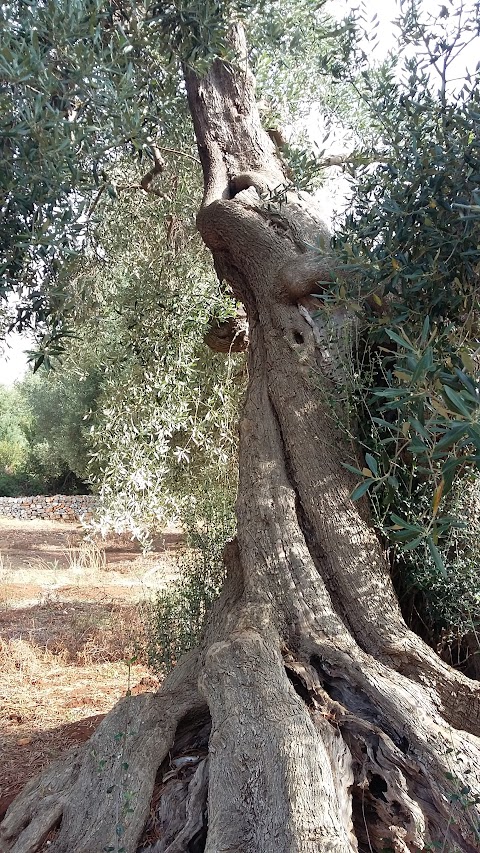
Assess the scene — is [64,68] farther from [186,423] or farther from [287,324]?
[186,423]

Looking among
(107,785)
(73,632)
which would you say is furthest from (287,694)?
(73,632)

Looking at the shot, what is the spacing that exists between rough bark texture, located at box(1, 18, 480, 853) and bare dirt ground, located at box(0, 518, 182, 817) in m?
0.57

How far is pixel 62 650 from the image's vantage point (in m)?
7.44

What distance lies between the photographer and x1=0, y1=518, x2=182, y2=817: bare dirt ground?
5199mm

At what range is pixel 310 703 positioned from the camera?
3.24 metres

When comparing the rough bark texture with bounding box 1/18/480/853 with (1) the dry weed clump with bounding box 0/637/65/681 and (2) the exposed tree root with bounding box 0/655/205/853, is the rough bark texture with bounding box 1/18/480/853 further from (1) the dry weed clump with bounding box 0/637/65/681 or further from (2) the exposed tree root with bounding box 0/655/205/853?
(1) the dry weed clump with bounding box 0/637/65/681

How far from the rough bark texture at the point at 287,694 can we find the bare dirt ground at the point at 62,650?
57cm

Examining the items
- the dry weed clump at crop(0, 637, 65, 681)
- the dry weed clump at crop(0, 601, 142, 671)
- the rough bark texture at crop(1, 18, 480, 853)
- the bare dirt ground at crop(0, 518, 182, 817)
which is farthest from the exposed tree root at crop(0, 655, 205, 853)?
the dry weed clump at crop(0, 637, 65, 681)

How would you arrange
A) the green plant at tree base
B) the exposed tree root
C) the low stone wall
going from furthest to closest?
the low stone wall, the green plant at tree base, the exposed tree root

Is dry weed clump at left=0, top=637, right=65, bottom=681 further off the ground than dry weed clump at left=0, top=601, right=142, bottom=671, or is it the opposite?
dry weed clump at left=0, top=601, right=142, bottom=671

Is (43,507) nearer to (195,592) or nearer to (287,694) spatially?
(195,592)

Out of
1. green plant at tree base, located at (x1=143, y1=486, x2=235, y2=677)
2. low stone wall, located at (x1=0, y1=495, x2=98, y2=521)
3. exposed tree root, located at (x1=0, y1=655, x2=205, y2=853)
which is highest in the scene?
low stone wall, located at (x1=0, y1=495, x2=98, y2=521)

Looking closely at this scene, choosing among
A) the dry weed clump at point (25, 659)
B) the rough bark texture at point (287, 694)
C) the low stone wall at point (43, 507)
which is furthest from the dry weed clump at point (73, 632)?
the low stone wall at point (43, 507)

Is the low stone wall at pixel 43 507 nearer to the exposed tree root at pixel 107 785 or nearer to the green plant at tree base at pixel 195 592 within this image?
the green plant at tree base at pixel 195 592
